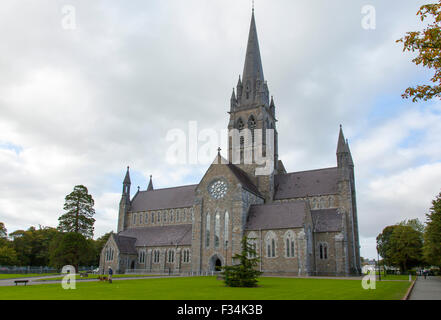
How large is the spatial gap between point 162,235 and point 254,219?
21013 millimetres

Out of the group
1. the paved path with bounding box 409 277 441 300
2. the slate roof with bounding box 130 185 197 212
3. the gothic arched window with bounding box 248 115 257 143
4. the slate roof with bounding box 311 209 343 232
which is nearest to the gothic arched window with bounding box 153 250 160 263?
the slate roof with bounding box 130 185 197 212

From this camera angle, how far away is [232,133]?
66.8 m

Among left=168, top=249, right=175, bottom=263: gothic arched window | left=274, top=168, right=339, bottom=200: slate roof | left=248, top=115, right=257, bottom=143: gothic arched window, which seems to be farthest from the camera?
left=248, top=115, right=257, bottom=143: gothic arched window

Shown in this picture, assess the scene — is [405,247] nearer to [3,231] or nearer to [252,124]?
[252,124]

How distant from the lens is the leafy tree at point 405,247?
2559 inches

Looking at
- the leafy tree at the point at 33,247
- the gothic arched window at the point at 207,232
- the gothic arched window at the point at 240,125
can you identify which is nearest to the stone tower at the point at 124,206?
the leafy tree at the point at 33,247

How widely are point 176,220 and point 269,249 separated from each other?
2581 cm

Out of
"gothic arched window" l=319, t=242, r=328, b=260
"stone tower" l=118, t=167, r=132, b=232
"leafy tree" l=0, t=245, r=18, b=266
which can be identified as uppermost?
"stone tower" l=118, t=167, r=132, b=232

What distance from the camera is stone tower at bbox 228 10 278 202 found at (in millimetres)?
61747

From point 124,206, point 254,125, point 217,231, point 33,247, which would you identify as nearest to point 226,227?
point 217,231

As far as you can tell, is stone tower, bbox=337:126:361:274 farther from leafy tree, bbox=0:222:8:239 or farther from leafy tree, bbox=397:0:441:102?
leafy tree, bbox=0:222:8:239

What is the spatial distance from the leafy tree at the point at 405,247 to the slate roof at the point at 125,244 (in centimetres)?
4813

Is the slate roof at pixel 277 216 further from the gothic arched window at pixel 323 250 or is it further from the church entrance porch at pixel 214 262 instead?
the church entrance porch at pixel 214 262

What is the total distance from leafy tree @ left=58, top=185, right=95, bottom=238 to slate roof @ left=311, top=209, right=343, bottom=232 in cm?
4220
